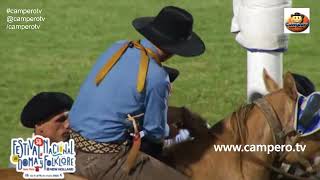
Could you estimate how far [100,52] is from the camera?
12.3 m

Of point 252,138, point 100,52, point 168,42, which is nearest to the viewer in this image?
point 168,42

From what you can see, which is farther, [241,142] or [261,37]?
[261,37]

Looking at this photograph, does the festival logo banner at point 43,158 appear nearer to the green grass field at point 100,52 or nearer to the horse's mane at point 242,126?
the horse's mane at point 242,126

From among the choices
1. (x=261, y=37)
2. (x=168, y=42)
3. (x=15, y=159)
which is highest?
(x=168, y=42)

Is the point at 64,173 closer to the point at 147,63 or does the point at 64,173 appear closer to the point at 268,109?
the point at 147,63

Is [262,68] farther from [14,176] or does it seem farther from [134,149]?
[14,176]

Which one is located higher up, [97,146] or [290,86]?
[290,86]

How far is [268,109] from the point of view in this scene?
4996mm

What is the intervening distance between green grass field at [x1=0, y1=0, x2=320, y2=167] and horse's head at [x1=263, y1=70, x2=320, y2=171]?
12.5 feet

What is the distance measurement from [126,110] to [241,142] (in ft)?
2.38

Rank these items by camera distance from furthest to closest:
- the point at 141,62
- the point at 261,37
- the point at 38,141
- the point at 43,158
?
1. the point at 261,37
2. the point at 38,141
3. the point at 43,158
4. the point at 141,62

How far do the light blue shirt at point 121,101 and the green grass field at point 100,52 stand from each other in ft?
11.0

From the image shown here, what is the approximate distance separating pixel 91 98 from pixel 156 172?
0.56 meters

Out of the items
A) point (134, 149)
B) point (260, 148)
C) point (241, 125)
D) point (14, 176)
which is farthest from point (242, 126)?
point (14, 176)
